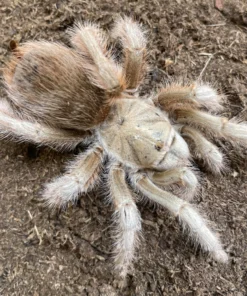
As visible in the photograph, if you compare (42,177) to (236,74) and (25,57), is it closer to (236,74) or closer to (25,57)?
(25,57)

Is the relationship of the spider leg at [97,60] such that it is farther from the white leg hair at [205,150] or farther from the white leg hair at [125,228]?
the white leg hair at [125,228]

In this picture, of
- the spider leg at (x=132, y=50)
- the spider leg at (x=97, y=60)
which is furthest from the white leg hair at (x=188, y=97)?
the spider leg at (x=97, y=60)

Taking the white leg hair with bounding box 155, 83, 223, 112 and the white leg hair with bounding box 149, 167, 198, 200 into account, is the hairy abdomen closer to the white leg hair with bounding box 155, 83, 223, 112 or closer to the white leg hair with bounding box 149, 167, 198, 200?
the white leg hair with bounding box 155, 83, 223, 112

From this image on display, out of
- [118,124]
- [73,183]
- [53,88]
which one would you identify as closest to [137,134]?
[118,124]

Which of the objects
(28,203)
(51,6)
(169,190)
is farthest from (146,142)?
(51,6)

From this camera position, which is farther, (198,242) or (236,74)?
(236,74)

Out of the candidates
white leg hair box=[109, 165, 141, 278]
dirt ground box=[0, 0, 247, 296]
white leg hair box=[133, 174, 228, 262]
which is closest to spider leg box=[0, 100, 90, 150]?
dirt ground box=[0, 0, 247, 296]
